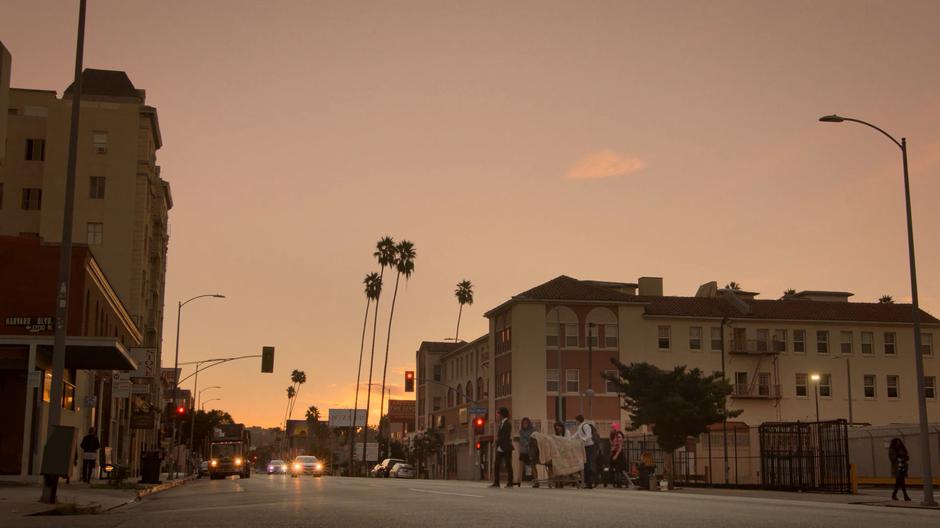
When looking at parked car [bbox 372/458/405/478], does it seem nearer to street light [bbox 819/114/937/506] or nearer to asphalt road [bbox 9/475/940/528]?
street light [bbox 819/114/937/506]

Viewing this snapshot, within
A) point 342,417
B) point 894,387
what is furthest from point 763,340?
point 342,417

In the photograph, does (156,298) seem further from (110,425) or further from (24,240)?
(24,240)

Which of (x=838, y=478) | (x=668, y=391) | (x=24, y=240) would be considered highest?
(x=24, y=240)

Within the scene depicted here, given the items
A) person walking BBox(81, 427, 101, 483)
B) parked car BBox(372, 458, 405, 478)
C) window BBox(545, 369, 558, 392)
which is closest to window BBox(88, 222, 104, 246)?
parked car BBox(372, 458, 405, 478)

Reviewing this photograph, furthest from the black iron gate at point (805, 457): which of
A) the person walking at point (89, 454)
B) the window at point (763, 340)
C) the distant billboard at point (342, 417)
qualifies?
the distant billboard at point (342, 417)

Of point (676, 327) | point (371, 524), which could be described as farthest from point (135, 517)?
point (676, 327)

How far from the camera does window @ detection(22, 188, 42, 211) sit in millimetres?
63562

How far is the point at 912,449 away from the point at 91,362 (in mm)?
34912

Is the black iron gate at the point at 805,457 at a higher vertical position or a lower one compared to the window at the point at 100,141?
lower

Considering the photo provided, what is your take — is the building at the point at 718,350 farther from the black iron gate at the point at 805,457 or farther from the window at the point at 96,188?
the black iron gate at the point at 805,457

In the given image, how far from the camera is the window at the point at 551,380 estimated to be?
75812 millimetres

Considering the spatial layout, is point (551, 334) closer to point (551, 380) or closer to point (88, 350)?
point (551, 380)

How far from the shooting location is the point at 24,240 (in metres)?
38.0

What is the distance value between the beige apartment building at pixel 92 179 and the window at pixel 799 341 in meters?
48.3
